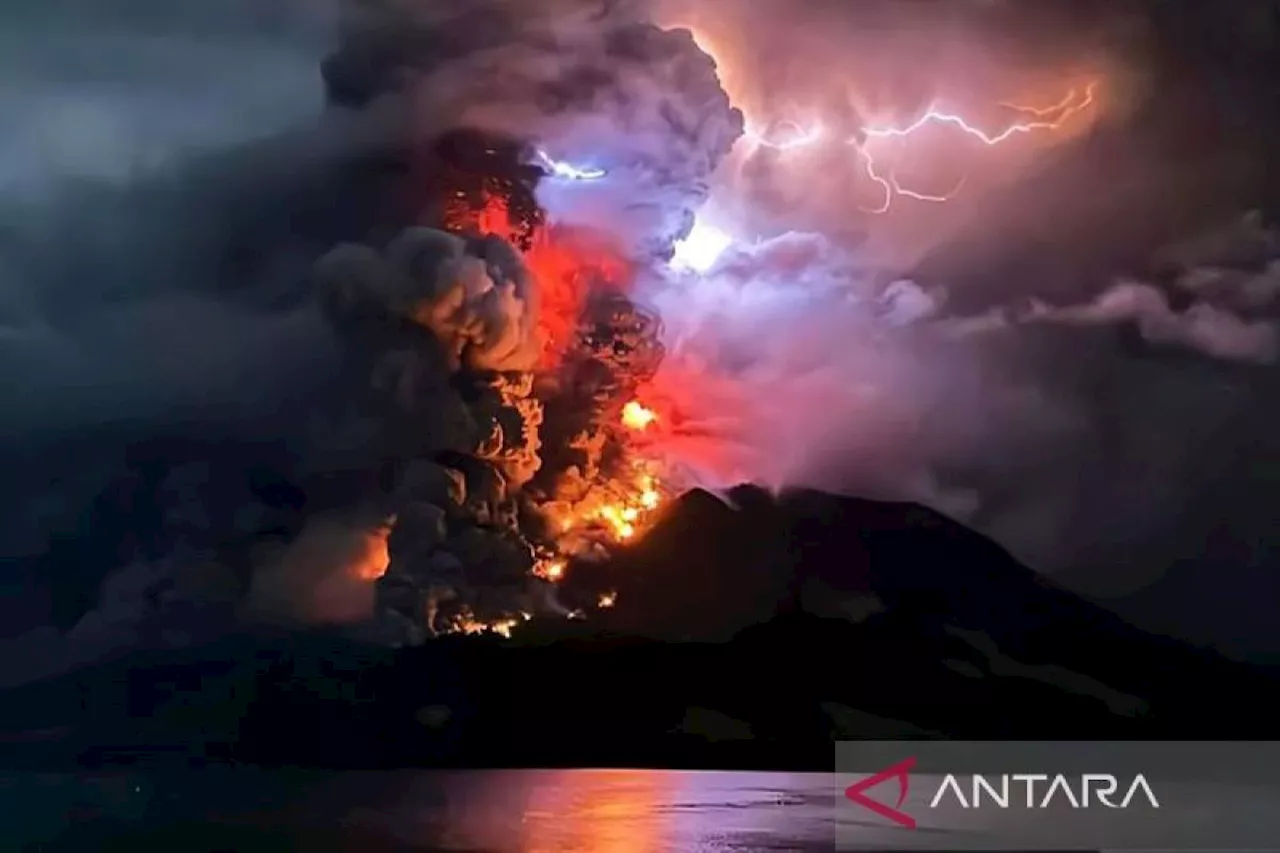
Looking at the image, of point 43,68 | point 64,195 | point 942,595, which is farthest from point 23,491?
point 942,595

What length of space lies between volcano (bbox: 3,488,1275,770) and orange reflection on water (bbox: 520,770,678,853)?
0.09 metres

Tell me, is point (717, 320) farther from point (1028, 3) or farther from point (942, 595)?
point (1028, 3)

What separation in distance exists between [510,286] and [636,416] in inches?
31.6

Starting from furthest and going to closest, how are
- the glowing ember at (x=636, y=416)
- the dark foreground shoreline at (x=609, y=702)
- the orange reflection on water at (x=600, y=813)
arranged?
1. the glowing ember at (x=636, y=416)
2. the dark foreground shoreline at (x=609, y=702)
3. the orange reflection on water at (x=600, y=813)

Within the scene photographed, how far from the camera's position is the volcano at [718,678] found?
6367mm

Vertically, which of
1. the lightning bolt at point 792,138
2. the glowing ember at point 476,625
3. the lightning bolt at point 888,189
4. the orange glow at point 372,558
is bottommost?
the glowing ember at point 476,625

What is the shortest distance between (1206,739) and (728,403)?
2509 mm

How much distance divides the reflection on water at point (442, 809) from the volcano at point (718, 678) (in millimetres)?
100

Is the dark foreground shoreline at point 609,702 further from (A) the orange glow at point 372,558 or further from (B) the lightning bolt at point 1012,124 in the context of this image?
(B) the lightning bolt at point 1012,124

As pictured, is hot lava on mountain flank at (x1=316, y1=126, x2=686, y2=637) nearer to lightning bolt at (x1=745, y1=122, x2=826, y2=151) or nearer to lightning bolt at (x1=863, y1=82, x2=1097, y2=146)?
lightning bolt at (x1=745, y1=122, x2=826, y2=151)

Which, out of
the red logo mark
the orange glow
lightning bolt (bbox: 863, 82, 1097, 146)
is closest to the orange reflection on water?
the red logo mark

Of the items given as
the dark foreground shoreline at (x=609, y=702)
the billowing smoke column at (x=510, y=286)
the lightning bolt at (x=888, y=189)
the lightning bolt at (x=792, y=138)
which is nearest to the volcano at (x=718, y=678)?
the dark foreground shoreline at (x=609, y=702)

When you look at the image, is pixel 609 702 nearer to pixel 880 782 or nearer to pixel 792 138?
pixel 880 782

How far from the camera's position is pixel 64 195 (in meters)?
6.70
